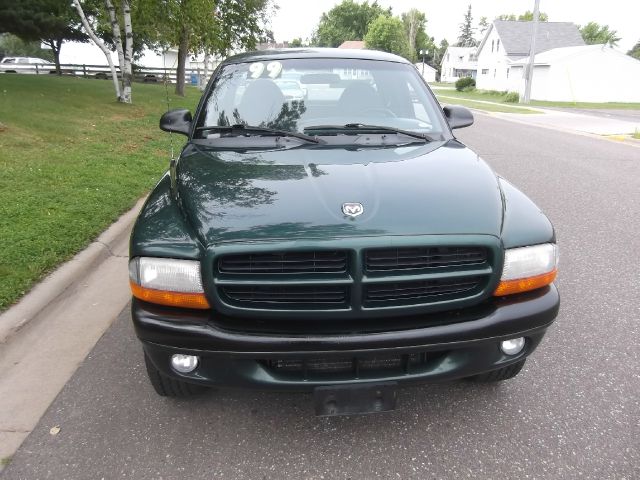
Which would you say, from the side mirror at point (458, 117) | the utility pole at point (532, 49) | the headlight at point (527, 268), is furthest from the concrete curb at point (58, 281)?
the utility pole at point (532, 49)

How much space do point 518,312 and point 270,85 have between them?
2.23 metres

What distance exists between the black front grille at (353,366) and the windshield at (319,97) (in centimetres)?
154

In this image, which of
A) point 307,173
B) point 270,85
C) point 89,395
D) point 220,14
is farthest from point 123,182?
point 220,14

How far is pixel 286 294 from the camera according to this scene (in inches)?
83.7

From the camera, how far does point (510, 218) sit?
236 centimetres

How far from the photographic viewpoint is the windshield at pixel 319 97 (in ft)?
11.1

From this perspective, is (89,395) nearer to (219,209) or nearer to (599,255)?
(219,209)

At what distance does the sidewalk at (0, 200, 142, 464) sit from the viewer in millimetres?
2740

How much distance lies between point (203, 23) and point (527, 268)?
56.3 feet

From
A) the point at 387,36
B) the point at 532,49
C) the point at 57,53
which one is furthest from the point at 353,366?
the point at 387,36

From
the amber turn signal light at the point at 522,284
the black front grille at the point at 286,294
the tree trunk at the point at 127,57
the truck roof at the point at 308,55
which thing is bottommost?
the black front grille at the point at 286,294

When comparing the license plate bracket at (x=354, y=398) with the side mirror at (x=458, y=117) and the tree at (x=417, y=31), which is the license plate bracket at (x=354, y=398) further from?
the tree at (x=417, y=31)

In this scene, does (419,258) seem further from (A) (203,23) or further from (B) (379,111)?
(A) (203,23)

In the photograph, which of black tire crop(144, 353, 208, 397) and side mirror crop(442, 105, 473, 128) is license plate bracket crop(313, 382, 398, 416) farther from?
side mirror crop(442, 105, 473, 128)
